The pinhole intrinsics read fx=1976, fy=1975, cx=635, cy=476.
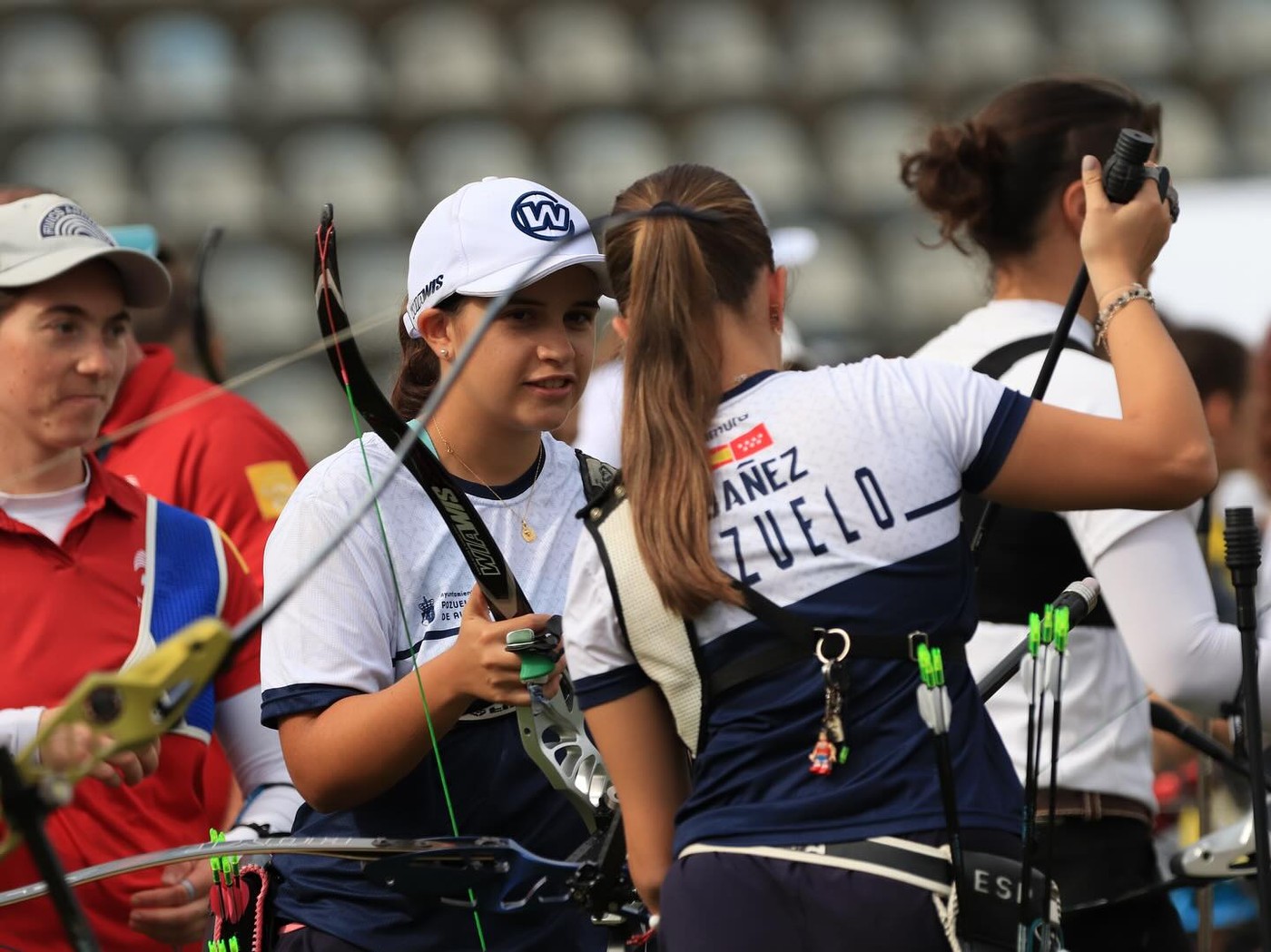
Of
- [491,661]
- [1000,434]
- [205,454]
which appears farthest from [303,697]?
[205,454]

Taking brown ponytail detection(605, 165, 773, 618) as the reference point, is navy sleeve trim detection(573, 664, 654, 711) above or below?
below

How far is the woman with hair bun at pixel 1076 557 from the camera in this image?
8.96 ft

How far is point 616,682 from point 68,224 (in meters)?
1.34

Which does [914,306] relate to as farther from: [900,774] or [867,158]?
[900,774]

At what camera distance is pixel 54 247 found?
296 centimetres

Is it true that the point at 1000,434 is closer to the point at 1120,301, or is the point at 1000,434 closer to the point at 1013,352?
the point at 1120,301

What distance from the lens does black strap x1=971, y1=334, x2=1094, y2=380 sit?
9.48ft

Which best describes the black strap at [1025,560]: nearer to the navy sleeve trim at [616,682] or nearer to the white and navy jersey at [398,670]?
the white and navy jersey at [398,670]

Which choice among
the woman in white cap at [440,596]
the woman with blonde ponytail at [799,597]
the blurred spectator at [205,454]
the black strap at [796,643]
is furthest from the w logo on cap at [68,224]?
the black strap at [796,643]

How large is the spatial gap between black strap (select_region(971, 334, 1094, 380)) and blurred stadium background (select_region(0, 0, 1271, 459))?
2653 centimetres

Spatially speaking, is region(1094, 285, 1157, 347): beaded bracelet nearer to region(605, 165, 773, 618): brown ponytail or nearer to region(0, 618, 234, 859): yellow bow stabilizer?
region(605, 165, 773, 618): brown ponytail

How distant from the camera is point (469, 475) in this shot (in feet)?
8.66

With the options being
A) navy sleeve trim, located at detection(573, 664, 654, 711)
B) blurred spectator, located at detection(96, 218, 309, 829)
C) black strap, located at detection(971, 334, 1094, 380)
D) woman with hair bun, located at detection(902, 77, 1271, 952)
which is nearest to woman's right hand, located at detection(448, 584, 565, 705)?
navy sleeve trim, located at detection(573, 664, 654, 711)

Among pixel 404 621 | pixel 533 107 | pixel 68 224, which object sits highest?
pixel 533 107
